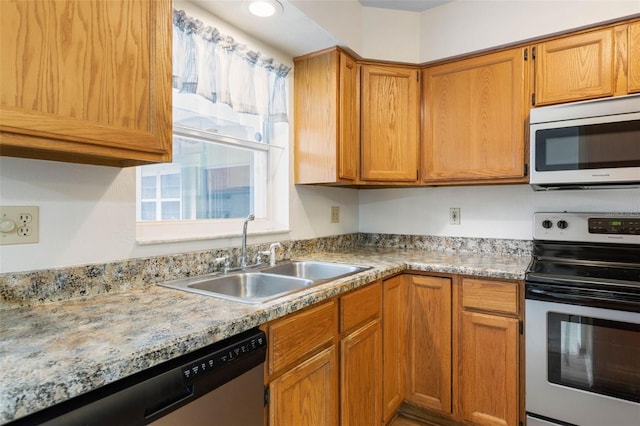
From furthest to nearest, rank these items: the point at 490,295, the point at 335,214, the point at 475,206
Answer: the point at 335,214
the point at 475,206
the point at 490,295

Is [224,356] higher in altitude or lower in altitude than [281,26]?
lower

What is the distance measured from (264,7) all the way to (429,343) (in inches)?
76.4

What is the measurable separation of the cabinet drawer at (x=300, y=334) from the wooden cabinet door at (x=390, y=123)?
1.09 metres

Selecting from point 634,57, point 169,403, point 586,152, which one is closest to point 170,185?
point 169,403

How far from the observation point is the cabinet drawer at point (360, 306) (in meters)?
1.50

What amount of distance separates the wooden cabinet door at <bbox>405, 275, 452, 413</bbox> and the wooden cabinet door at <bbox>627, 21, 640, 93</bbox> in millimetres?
1330

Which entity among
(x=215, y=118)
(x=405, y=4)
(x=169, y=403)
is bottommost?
(x=169, y=403)

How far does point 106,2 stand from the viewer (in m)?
0.97

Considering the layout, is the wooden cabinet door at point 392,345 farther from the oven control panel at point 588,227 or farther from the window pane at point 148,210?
the window pane at point 148,210

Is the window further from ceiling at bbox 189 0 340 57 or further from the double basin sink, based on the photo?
the double basin sink

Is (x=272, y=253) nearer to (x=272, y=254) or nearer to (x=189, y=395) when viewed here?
(x=272, y=254)

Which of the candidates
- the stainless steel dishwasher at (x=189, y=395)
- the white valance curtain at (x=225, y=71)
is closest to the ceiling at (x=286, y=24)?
the white valance curtain at (x=225, y=71)

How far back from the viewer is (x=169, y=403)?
818 mm

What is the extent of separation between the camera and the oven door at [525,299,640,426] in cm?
149
